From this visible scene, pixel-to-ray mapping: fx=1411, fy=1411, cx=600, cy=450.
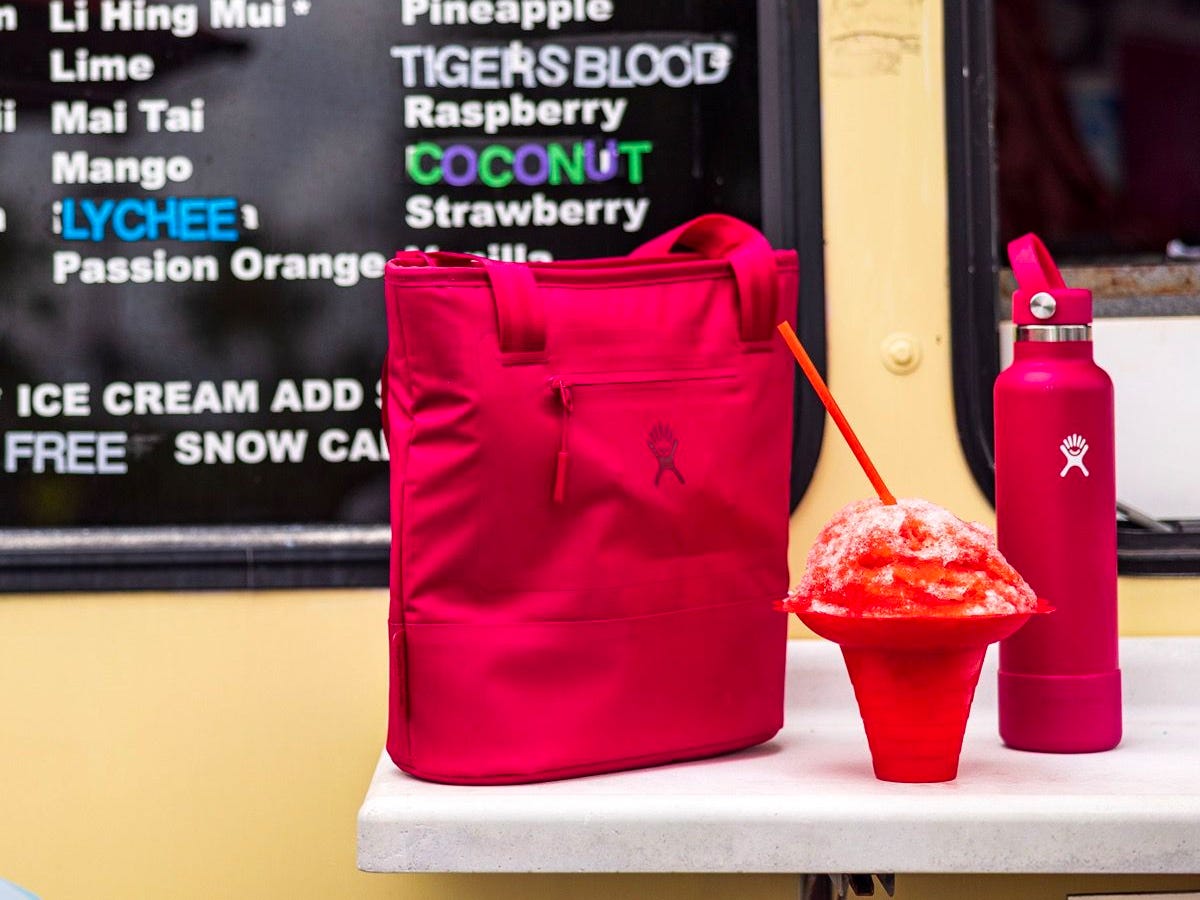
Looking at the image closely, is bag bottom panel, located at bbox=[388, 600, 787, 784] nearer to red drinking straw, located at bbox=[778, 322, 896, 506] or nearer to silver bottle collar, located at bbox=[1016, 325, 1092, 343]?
red drinking straw, located at bbox=[778, 322, 896, 506]

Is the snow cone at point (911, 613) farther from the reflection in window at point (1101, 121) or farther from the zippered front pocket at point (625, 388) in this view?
the reflection in window at point (1101, 121)

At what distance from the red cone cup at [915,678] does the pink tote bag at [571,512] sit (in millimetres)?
157

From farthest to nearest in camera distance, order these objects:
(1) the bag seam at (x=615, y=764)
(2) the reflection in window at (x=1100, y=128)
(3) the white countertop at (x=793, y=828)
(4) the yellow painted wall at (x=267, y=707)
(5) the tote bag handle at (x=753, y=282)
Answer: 1. (2) the reflection in window at (x=1100, y=128)
2. (4) the yellow painted wall at (x=267, y=707)
3. (5) the tote bag handle at (x=753, y=282)
4. (1) the bag seam at (x=615, y=764)
5. (3) the white countertop at (x=793, y=828)

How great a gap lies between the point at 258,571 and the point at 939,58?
966 millimetres

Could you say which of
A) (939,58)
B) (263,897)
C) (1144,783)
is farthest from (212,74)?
(1144,783)

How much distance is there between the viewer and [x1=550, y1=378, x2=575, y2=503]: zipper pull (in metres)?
1.22

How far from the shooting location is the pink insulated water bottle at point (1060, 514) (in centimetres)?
130

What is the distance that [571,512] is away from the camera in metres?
1.25

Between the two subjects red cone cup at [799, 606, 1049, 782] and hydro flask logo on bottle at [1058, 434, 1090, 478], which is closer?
red cone cup at [799, 606, 1049, 782]

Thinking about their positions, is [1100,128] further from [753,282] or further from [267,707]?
[267,707]

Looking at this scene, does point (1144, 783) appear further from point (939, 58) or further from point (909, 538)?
point (939, 58)

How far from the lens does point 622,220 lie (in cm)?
161

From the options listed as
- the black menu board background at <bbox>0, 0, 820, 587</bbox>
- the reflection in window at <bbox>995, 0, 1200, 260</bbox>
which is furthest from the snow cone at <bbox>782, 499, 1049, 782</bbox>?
the reflection in window at <bbox>995, 0, 1200, 260</bbox>

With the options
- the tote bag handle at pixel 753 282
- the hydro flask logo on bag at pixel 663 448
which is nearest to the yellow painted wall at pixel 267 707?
the tote bag handle at pixel 753 282
